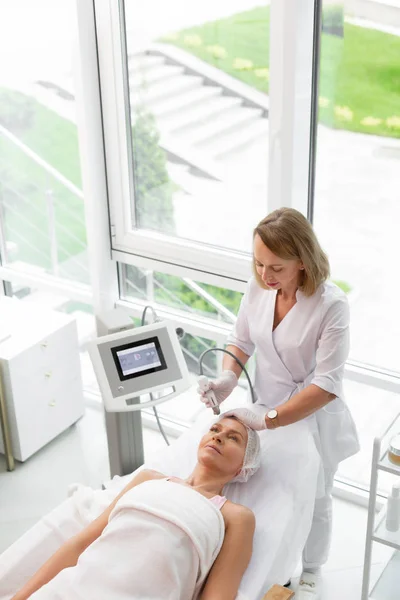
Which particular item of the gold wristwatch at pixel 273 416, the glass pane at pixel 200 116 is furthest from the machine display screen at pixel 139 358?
the glass pane at pixel 200 116

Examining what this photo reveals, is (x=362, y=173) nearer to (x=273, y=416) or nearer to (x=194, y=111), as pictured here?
(x=194, y=111)

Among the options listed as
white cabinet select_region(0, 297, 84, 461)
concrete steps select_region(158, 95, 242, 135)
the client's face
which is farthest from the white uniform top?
white cabinet select_region(0, 297, 84, 461)

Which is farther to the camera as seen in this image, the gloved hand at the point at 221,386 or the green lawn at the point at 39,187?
the green lawn at the point at 39,187

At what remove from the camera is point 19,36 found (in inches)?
127

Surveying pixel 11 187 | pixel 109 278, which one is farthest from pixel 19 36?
pixel 109 278

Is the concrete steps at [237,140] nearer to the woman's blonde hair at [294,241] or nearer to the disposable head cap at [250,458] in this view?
the woman's blonde hair at [294,241]

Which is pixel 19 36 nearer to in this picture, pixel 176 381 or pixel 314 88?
pixel 314 88

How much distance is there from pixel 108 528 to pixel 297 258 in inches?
34.8

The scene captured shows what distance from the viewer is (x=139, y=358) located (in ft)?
7.52

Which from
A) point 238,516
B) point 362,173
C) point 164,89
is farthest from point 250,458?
point 164,89

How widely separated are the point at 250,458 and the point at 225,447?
0.27 ft

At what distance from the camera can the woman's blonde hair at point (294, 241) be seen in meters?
2.04

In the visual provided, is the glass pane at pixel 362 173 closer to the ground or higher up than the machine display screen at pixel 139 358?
higher up

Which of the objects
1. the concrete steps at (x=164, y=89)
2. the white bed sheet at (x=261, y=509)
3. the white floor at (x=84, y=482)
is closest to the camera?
the white bed sheet at (x=261, y=509)
